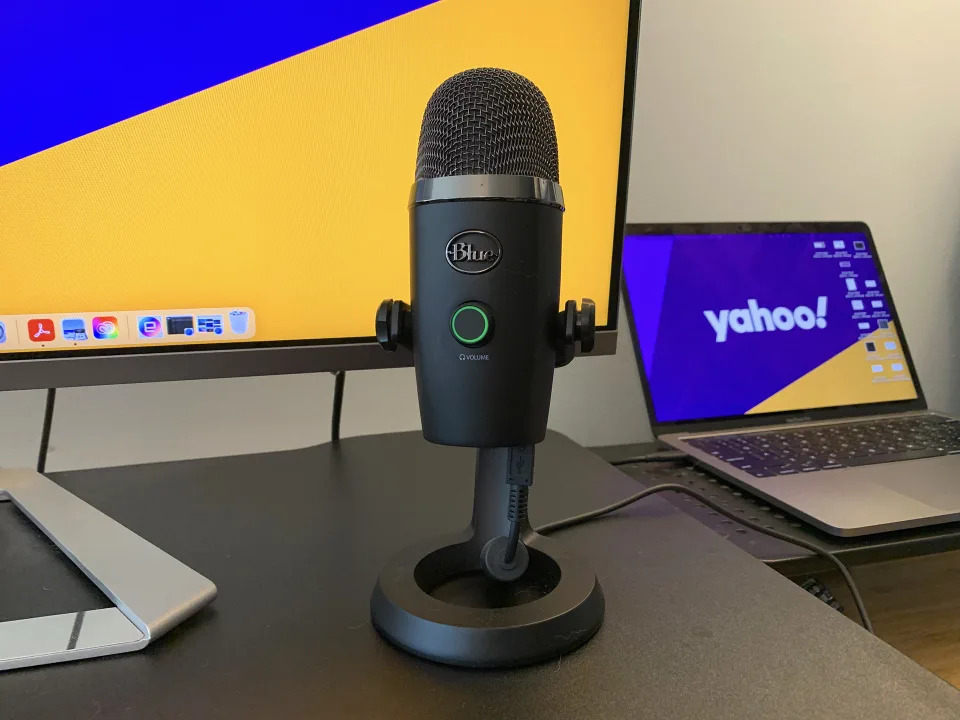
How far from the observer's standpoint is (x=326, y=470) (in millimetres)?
584

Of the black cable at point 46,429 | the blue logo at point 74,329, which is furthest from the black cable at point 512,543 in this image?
the black cable at point 46,429

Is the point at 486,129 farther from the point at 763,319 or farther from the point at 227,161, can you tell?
the point at 763,319

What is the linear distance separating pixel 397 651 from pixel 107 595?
0.16 meters

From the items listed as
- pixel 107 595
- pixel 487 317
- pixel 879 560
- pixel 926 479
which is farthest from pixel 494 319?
pixel 926 479

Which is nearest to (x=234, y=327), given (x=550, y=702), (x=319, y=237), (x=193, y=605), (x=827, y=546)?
(x=319, y=237)

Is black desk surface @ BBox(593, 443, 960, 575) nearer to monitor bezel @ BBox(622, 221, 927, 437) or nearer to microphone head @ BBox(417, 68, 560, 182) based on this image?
monitor bezel @ BBox(622, 221, 927, 437)

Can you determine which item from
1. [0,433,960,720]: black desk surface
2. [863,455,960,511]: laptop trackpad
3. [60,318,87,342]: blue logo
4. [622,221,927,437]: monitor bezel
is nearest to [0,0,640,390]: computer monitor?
[60,318,87,342]: blue logo

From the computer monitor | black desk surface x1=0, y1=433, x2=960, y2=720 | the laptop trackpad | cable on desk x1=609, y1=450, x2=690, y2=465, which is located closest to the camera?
black desk surface x1=0, y1=433, x2=960, y2=720

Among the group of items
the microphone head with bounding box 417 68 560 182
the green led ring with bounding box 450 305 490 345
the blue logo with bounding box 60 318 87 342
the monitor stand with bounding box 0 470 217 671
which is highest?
the microphone head with bounding box 417 68 560 182

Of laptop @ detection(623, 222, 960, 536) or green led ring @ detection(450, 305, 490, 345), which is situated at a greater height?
green led ring @ detection(450, 305, 490, 345)

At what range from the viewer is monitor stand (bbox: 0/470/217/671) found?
31 cm

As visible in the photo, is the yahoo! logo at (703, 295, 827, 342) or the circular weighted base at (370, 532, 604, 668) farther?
the yahoo! logo at (703, 295, 827, 342)

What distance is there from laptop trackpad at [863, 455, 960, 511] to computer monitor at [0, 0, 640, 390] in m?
0.35

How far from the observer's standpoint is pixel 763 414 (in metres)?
0.73
